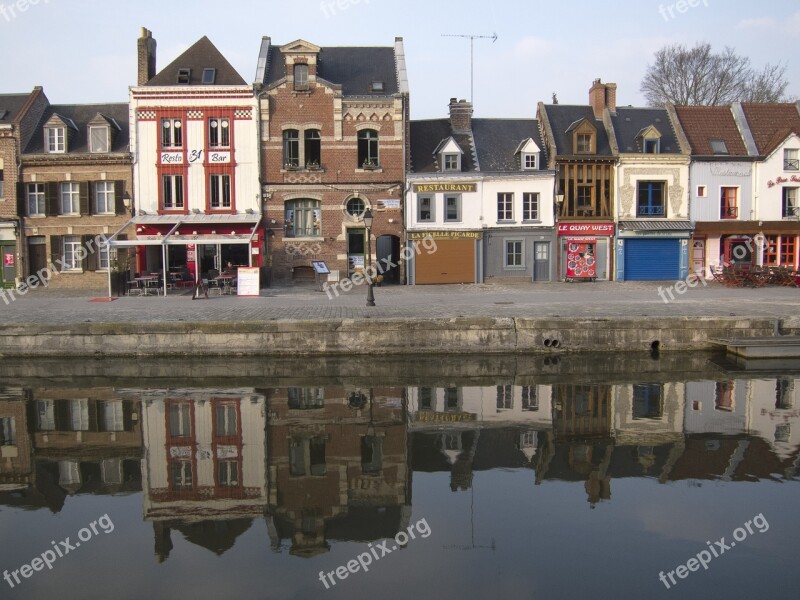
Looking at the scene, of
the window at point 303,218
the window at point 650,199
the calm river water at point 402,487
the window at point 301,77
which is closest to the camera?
the calm river water at point 402,487

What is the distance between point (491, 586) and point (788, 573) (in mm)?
2670

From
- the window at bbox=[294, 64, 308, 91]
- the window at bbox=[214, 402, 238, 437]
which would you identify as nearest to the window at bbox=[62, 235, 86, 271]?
the window at bbox=[294, 64, 308, 91]

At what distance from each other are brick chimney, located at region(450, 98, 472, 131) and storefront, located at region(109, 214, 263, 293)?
378 inches

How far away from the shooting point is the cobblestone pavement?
17688mm

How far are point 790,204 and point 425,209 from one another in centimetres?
1591

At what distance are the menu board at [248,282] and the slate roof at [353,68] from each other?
8.97 meters

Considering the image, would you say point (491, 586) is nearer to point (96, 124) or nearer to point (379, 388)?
point (379, 388)

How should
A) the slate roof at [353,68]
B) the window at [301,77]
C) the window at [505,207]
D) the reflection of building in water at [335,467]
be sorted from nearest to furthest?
1. the reflection of building in water at [335,467]
2. the window at [301,77]
3. the slate roof at [353,68]
4. the window at [505,207]

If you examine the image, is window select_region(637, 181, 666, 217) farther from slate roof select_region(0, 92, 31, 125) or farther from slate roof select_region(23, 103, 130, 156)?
slate roof select_region(0, 92, 31, 125)

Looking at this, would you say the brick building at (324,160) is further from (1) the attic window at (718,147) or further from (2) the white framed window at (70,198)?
(1) the attic window at (718,147)

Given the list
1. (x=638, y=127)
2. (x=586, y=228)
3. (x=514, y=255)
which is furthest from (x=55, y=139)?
(x=638, y=127)

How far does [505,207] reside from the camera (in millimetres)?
29016

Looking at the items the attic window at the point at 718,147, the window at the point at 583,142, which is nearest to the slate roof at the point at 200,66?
the window at the point at 583,142

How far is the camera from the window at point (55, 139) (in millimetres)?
28250
